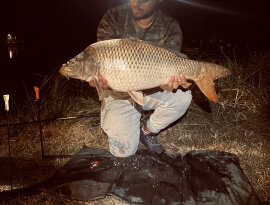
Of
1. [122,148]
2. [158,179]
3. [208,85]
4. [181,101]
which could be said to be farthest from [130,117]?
[208,85]

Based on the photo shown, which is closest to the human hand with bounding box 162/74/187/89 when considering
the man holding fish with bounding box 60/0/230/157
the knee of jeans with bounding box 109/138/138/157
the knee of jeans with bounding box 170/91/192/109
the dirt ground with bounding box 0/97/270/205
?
the man holding fish with bounding box 60/0/230/157

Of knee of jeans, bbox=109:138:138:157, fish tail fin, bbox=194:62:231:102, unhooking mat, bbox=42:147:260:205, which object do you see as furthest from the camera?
knee of jeans, bbox=109:138:138:157

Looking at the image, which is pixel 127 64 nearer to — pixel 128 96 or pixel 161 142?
pixel 128 96

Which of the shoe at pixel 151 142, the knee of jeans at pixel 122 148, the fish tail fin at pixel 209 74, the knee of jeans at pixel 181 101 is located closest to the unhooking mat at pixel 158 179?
the knee of jeans at pixel 122 148

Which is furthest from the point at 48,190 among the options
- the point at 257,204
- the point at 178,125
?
the point at 178,125

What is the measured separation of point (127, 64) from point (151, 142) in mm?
1113

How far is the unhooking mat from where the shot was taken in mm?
2002

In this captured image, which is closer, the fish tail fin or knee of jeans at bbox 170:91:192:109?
the fish tail fin

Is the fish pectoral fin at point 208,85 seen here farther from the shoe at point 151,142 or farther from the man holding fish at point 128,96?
the shoe at point 151,142

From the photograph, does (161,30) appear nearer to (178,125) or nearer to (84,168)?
(178,125)

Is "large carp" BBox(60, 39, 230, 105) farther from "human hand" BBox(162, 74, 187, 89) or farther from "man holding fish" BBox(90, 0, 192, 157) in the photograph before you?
"man holding fish" BBox(90, 0, 192, 157)

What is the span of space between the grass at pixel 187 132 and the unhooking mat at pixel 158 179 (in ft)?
0.38

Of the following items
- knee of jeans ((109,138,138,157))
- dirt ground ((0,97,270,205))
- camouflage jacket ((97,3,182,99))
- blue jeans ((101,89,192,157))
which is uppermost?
camouflage jacket ((97,3,182,99))

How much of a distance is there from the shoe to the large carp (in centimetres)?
78
